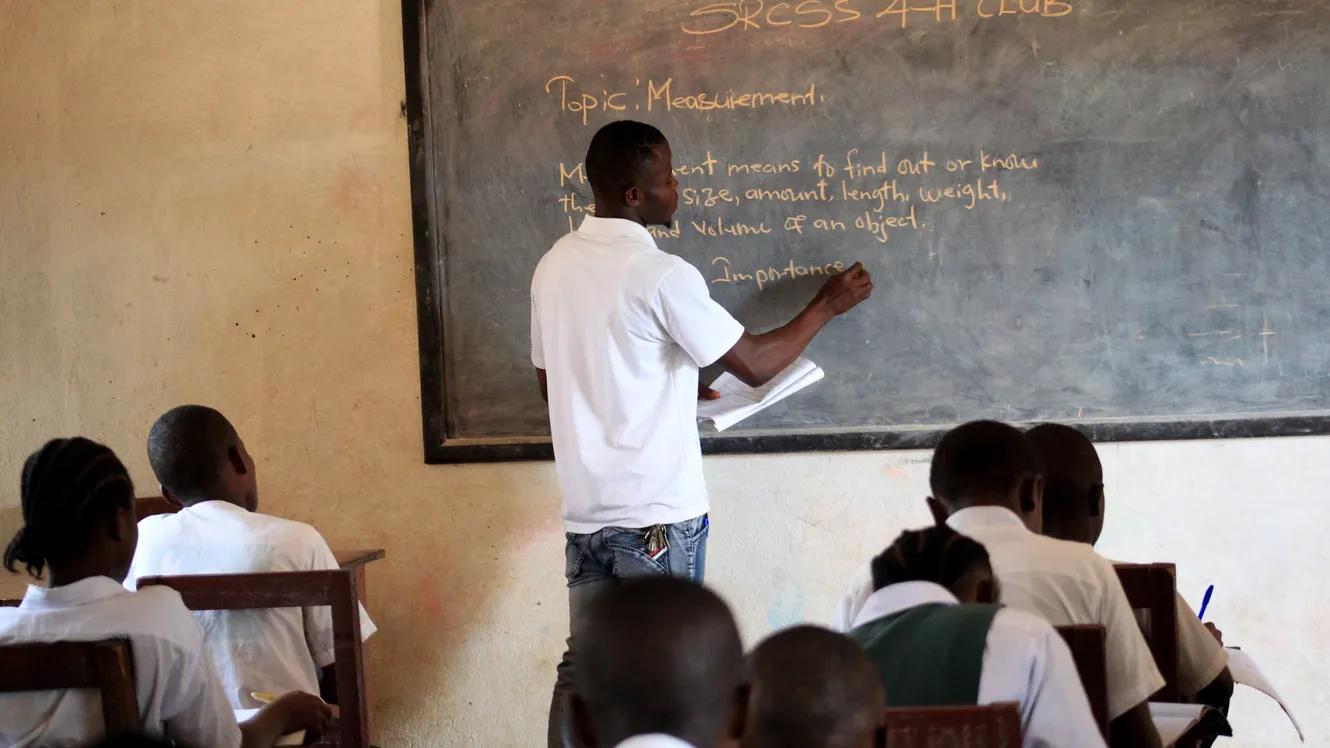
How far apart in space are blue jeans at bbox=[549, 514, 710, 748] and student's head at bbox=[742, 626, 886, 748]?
3.75ft

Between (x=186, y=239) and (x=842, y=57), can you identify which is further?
(x=186, y=239)

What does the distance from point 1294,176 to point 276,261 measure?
97.1 inches

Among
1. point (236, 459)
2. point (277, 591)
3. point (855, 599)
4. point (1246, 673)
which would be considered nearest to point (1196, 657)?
point (1246, 673)

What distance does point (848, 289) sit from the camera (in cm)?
307

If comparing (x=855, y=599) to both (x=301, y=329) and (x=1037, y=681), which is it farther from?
(x=301, y=329)

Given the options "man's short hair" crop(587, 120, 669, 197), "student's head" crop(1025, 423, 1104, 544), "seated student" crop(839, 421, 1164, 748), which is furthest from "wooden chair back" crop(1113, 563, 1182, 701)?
"man's short hair" crop(587, 120, 669, 197)

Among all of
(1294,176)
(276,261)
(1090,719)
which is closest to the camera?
(1090,719)

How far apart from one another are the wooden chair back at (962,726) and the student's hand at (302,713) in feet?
3.79

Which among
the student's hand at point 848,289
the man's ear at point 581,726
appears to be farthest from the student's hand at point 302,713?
the student's hand at point 848,289

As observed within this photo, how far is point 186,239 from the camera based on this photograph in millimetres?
3377

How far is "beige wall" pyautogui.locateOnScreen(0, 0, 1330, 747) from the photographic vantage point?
10.8 feet

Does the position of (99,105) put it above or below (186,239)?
above

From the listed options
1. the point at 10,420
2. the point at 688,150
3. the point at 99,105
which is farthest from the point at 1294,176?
the point at 10,420

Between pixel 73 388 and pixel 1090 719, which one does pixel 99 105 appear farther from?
pixel 1090 719
